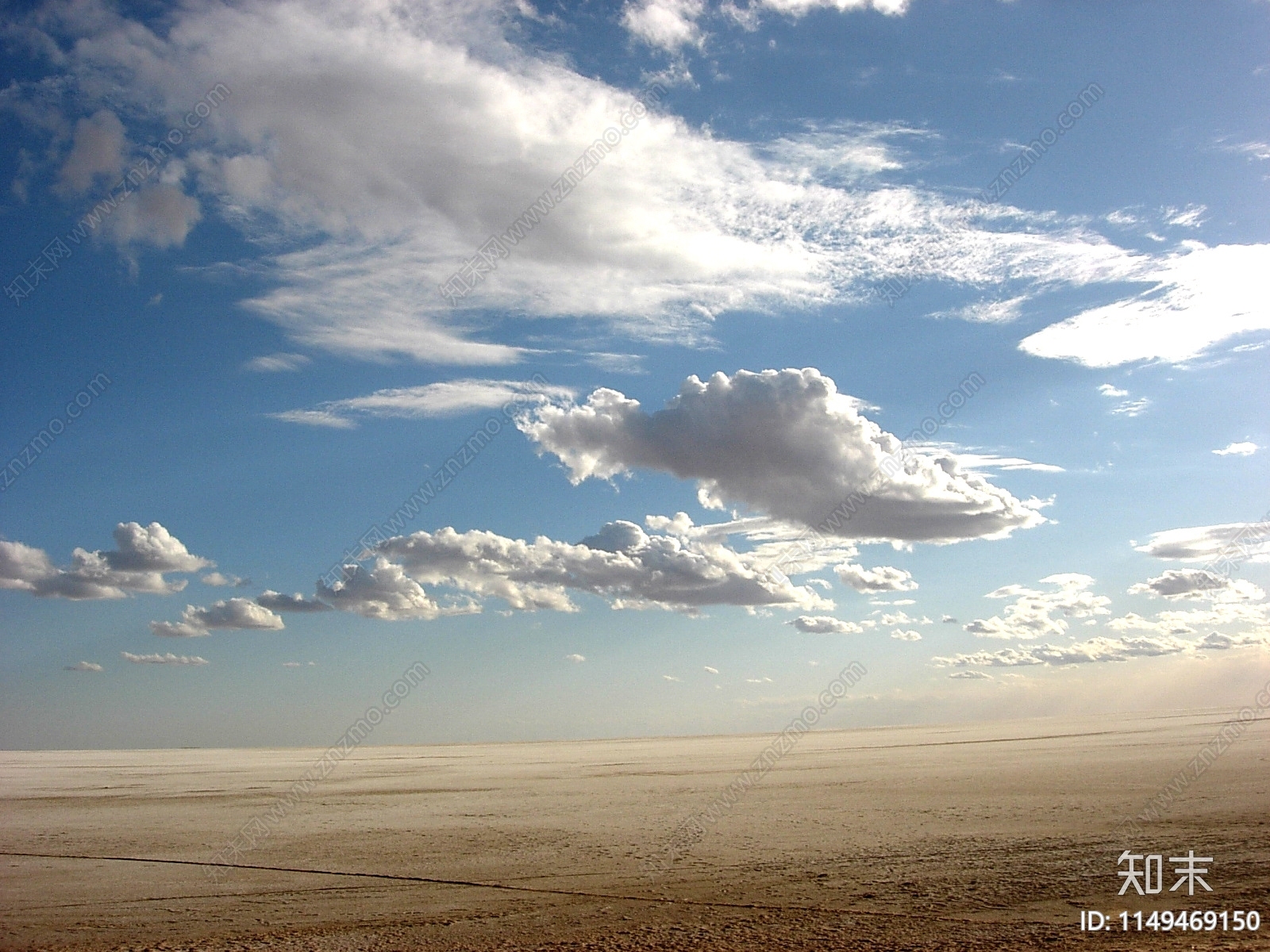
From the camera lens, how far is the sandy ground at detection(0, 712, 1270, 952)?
14.7 m

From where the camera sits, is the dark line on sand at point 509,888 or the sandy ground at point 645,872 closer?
the sandy ground at point 645,872

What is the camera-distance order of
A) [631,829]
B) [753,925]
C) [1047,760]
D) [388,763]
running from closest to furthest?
[753,925] → [631,829] → [1047,760] → [388,763]

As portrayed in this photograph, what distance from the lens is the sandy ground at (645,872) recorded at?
1467cm

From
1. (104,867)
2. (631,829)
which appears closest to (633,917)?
(631,829)

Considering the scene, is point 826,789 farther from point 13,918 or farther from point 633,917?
point 13,918

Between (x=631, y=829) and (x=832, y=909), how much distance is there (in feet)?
36.6

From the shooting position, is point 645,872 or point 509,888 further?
point 645,872

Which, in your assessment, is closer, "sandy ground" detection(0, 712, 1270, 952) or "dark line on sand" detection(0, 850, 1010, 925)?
"sandy ground" detection(0, 712, 1270, 952)

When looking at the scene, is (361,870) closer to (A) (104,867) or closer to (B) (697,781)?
(A) (104,867)

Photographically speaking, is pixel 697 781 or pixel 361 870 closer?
pixel 361 870

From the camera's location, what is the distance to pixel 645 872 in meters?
19.3

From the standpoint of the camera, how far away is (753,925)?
1472 cm

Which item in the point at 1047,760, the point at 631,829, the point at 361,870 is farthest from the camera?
the point at 1047,760

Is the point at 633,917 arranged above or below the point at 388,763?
above
